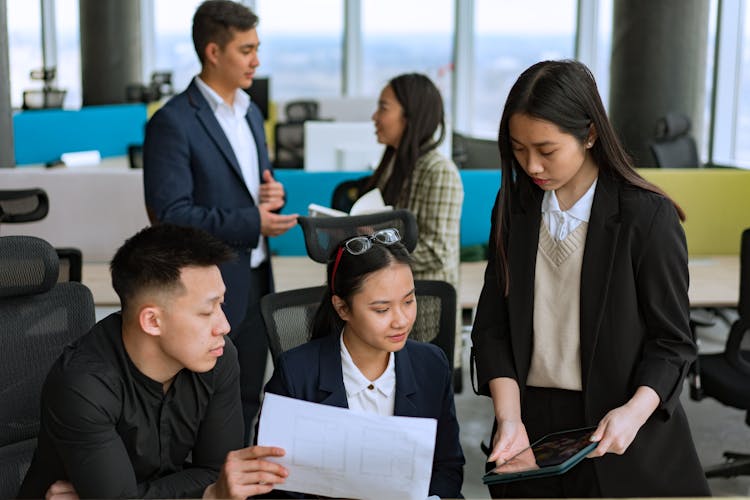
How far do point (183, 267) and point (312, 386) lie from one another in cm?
39

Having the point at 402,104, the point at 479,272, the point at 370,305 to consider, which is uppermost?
the point at 402,104

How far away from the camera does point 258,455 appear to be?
5.13 feet

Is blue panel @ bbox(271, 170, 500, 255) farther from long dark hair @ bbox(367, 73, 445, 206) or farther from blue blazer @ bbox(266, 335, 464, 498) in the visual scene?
blue blazer @ bbox(266, 335, 464, 498)

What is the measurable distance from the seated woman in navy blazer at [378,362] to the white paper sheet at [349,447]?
13.1 inches

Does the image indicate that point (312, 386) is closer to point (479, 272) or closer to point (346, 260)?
point (346, 260)

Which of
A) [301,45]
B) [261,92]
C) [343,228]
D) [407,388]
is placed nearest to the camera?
[407,388]

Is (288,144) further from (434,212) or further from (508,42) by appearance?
(434,212)

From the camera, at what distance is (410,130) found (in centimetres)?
317

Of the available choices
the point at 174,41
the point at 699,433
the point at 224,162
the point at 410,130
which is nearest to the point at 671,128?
the point at 699,433

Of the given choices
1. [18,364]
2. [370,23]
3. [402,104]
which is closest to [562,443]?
[18,364]

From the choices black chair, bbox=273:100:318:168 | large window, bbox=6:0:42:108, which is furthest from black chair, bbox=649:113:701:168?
large window, bbox=6:0:42:108

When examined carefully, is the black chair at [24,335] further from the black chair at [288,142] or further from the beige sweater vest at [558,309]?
the black chair at [288,142]

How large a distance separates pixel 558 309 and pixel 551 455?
27 cm

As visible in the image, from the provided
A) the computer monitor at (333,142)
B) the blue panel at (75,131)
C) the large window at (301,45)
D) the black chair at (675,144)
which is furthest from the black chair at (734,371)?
the large window at (301,45)
